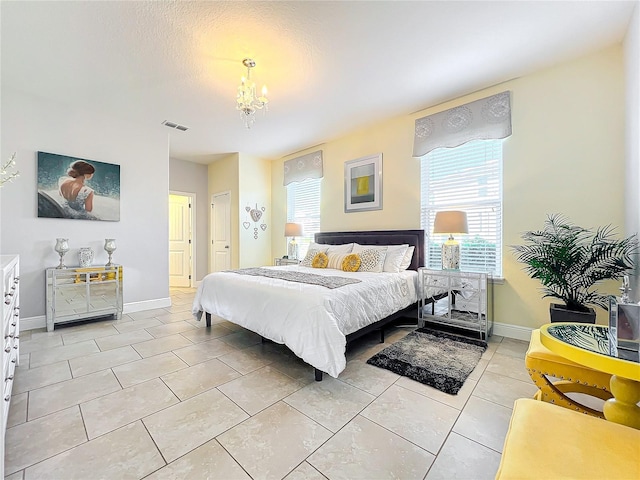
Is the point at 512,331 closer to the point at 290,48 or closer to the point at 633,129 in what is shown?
the point at 633,129

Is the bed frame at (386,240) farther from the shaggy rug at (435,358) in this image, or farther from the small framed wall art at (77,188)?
the small framed wall art at (77,188)

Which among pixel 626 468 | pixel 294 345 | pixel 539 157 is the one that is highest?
pixel 539 157

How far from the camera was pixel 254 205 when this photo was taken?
5.71 meters

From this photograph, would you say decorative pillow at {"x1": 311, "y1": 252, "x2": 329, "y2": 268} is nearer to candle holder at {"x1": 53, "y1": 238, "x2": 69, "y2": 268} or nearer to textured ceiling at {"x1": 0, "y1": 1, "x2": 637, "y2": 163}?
textured ceiling at {"x1": 0, "y1": 1, "x2": 637, "y2": 163}

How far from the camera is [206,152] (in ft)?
17.8

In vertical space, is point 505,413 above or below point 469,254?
below

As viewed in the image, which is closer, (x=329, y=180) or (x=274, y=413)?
(x=274, y=413)

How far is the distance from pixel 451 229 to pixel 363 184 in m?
1.74

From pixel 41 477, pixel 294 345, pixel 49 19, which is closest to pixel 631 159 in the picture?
pixel 294 345

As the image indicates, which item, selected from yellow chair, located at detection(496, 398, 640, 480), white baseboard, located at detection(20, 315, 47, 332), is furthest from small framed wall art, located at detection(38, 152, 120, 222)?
yellow chair, located at detection(496, 398, 640, 480)

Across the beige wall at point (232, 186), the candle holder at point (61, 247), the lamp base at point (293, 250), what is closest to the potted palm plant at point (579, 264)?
the lamp base at point (293, 250)

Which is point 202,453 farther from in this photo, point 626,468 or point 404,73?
point 404,73

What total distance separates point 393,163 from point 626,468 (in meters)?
3.74

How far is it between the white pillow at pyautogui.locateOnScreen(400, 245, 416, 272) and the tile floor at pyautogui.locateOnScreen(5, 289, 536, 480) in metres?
1.23
